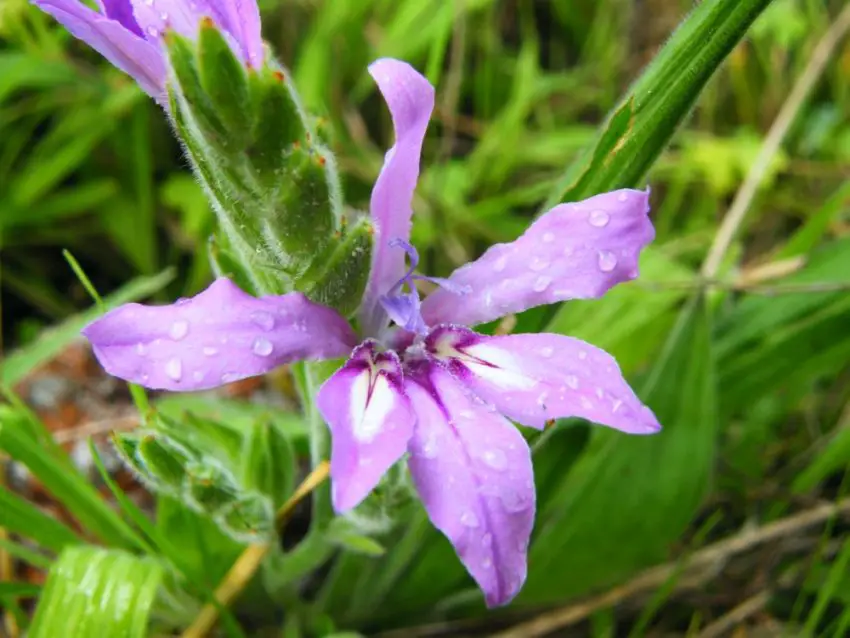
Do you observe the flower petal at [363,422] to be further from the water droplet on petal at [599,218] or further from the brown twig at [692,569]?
the brown twig at [692,569]

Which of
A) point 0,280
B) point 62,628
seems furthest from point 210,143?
point 0,280

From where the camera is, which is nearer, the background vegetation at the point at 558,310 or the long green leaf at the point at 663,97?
the long green leaf at the point at 663,97

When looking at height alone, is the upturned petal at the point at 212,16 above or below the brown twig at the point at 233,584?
above

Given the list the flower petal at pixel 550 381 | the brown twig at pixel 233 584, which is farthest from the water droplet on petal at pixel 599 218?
the brown twig at pixel 233 584

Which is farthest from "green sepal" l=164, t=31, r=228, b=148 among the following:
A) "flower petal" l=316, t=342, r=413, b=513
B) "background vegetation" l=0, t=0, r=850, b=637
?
"background vegetation" l=0, t=0, r=850, b=637

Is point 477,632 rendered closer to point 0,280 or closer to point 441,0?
point 0,280
